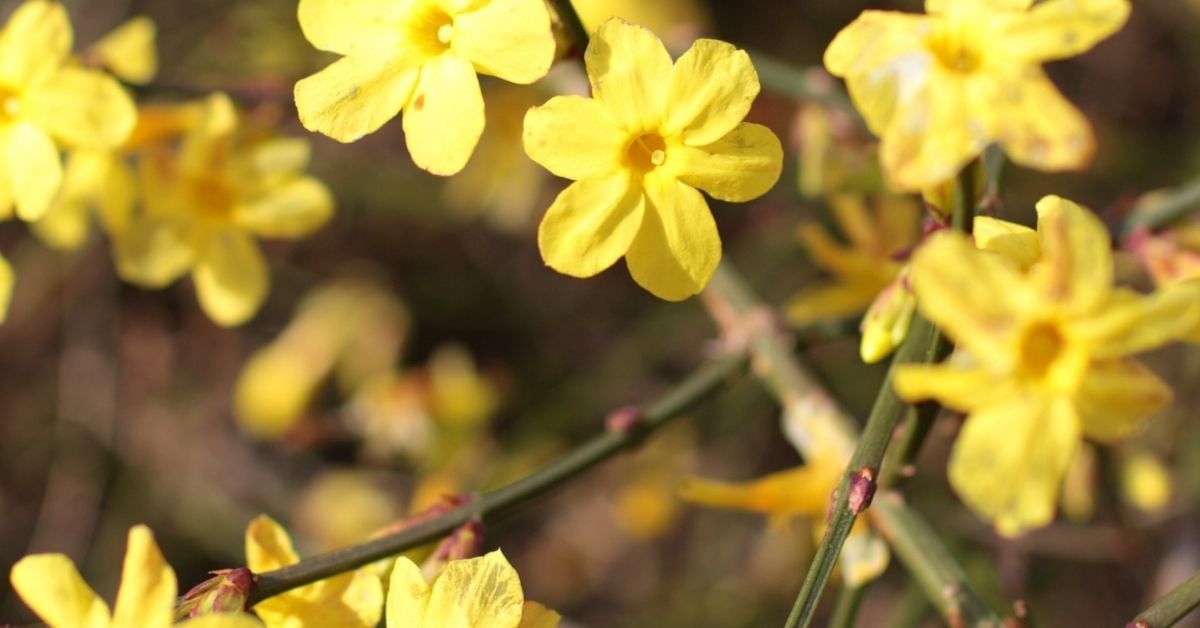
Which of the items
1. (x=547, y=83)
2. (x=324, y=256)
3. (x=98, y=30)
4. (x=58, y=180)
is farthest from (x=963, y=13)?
(x=98, y=30)

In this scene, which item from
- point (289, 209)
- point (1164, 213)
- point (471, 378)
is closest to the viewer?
point (1164, 213)

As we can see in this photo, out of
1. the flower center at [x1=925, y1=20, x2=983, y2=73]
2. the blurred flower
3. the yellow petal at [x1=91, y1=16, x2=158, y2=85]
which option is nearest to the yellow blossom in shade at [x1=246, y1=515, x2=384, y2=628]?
the flower center at [x1=925, y1=20, x2=983, y2=73]

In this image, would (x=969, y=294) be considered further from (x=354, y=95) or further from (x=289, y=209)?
(x=289, y=209)

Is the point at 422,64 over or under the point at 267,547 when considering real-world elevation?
over

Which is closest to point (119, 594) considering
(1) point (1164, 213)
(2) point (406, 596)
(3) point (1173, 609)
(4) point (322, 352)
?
(2) point (406, 596)

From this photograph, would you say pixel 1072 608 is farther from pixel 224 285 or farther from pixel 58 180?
pixel 58 180

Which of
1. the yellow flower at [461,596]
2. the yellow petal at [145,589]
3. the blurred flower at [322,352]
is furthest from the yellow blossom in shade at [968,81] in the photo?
the blurred flower at [322,352]
